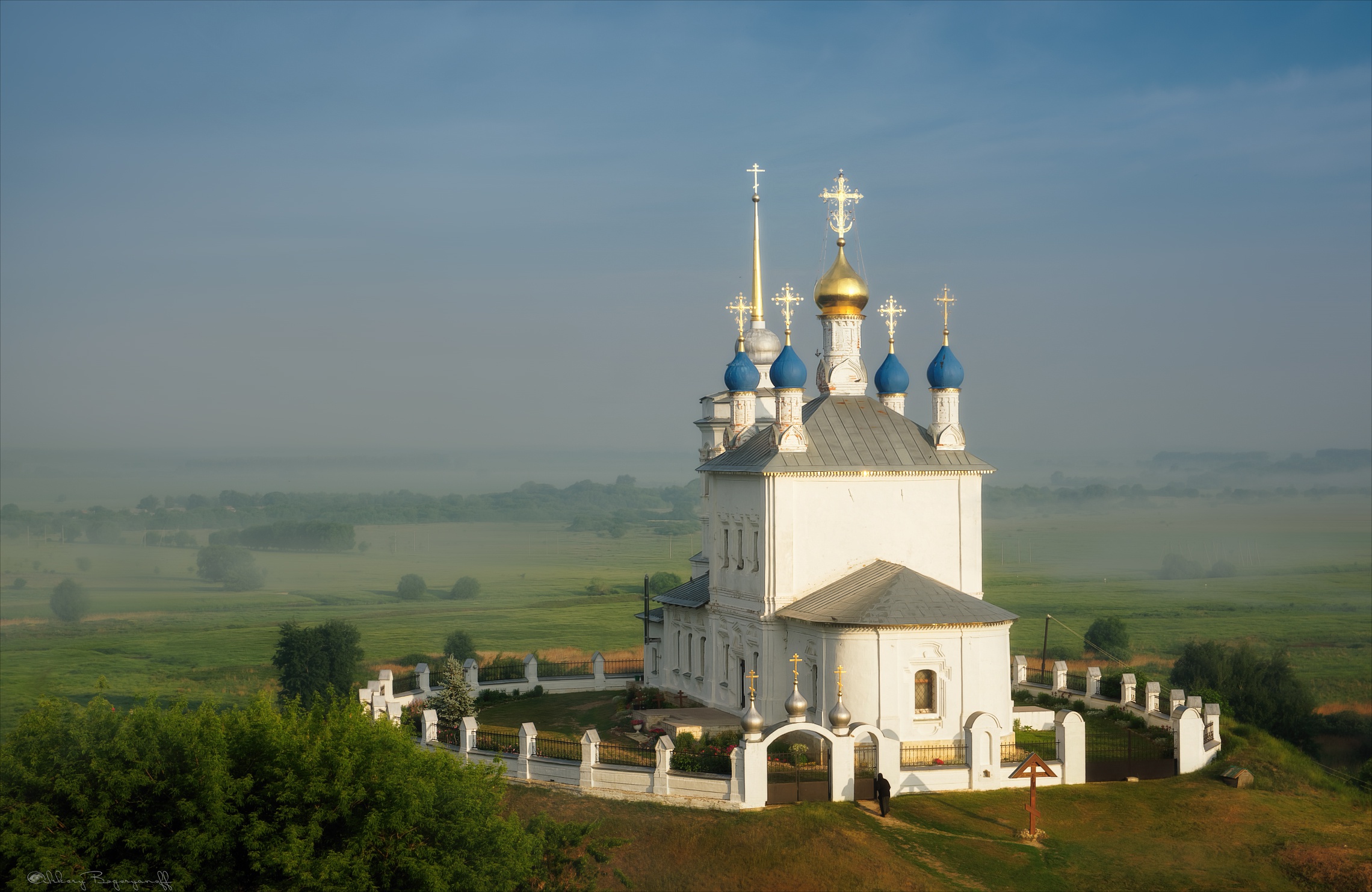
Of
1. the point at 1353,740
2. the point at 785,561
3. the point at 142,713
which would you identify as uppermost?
the point at 785,561

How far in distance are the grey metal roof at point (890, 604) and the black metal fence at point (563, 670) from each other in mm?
11829

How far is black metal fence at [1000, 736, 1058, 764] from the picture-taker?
998 inches

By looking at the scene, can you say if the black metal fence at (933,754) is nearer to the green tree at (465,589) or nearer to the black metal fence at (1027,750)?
the black metal fence at (1027,750)

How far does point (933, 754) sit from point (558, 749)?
23.9ft

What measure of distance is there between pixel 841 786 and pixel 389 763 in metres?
8.71

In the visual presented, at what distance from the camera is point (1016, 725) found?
28.7 m

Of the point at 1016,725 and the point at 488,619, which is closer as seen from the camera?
the point at 1016,725

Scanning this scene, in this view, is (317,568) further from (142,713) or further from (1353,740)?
(142,713)

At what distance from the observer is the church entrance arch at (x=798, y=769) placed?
2297 centimetres

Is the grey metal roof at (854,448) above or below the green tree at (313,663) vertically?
above

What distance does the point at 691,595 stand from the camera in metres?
32.8

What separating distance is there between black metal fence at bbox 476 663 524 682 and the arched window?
590 inches

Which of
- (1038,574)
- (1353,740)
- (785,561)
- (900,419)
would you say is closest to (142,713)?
(785,561)

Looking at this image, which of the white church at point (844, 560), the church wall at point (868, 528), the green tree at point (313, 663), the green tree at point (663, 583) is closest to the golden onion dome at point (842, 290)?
the white church at point (844, 560)
